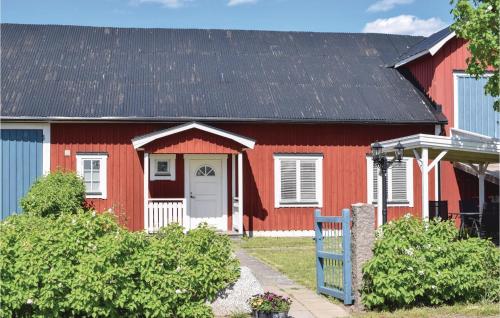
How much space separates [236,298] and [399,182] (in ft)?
41.7

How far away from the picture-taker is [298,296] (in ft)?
33.9

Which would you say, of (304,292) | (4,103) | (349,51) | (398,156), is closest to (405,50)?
(349,51)

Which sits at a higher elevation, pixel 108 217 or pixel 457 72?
pixel 457 72

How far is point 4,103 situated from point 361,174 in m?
10.4

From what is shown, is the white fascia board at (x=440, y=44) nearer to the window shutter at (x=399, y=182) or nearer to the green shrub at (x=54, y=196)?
the window shutter at (x=399, y=182)

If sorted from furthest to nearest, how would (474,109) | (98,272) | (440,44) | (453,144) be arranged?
(474,109)
(440,44)
(453,144)
(98,272)

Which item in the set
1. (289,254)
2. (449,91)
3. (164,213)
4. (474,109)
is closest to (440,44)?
(449,91)

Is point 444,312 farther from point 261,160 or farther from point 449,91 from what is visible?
point 449,91

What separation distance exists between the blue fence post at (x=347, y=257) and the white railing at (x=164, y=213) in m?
9.60

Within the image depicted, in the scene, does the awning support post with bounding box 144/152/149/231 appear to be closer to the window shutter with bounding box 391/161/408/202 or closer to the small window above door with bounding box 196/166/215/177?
the small window above door with bounding box 196/166/215/177

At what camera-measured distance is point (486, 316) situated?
891 cm

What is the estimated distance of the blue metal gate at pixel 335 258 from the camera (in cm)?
962

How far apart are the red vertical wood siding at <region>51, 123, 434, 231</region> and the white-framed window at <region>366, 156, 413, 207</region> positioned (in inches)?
6.8

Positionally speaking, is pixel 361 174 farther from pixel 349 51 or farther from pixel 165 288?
pixel 165 288
